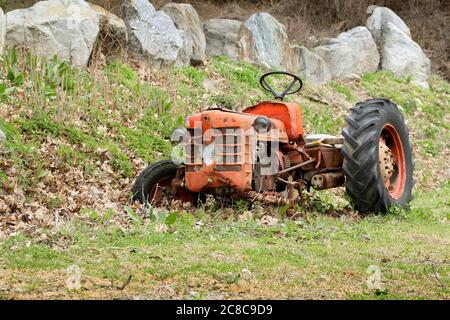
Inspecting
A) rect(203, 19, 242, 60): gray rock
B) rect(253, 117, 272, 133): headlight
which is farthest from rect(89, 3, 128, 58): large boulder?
rect(253, 117, 272, 133): headlight

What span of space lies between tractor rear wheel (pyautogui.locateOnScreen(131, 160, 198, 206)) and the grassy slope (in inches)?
10.3

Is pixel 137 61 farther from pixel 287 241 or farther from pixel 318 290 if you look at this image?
pixel 318 290

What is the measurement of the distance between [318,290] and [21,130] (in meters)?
5.64

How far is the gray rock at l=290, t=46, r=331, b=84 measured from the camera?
18141mm

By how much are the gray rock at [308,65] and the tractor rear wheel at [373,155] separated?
8365 mm

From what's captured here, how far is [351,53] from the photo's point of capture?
65.6ft

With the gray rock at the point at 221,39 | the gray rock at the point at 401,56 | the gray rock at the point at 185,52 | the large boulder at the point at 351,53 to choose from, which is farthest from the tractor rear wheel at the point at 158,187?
the gray rock at the point at 401,56

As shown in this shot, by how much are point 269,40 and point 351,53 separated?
10.6ft

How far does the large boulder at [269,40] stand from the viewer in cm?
1736

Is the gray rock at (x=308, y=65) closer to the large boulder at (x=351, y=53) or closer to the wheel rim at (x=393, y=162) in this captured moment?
the large boulder at (x=351, y=53)

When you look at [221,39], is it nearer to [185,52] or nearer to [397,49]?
[185,52]

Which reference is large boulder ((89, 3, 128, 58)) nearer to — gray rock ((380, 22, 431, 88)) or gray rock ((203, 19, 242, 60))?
gray rock ((203, 19, 242, 60))

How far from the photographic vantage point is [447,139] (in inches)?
721
